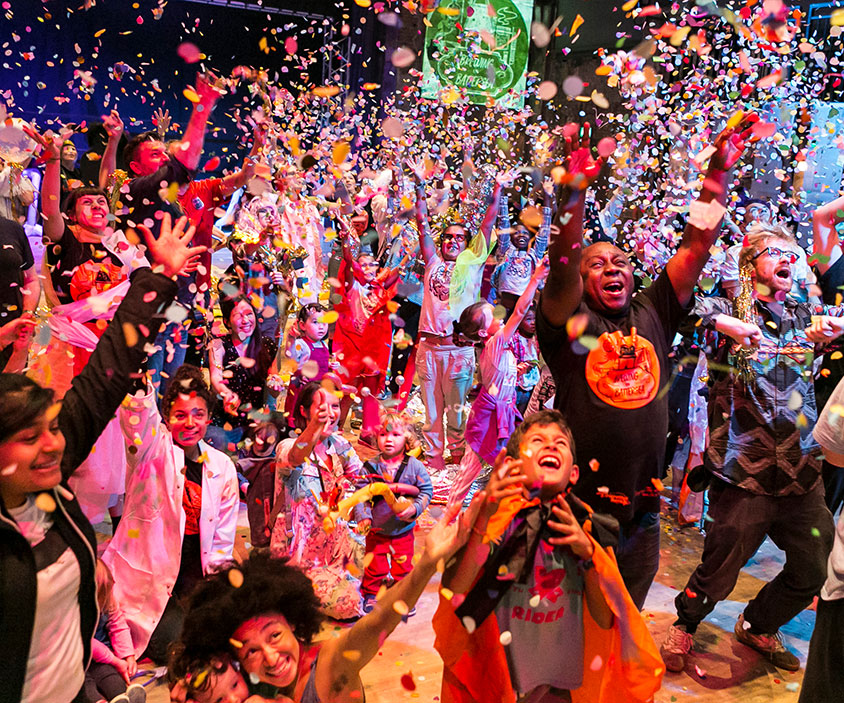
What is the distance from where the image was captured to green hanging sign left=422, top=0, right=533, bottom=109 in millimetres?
13148

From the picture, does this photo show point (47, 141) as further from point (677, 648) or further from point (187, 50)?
point (187, 50)

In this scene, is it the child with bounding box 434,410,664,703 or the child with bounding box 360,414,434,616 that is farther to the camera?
the child with bounding box 360,414,434,616

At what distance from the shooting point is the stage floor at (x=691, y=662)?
328 centimetres

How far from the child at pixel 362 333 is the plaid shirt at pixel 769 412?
→ 2801 millimetres

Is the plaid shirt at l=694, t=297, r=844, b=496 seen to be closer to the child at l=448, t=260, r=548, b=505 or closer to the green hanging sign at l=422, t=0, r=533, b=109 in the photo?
the child at l=448, t=260, r=548, b=505

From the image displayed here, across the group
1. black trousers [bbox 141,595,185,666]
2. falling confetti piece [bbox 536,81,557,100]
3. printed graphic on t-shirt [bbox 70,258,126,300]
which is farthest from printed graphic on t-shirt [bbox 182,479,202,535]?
falling confetti piece [bbox 536,81,557,100]

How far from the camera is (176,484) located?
10.6ft

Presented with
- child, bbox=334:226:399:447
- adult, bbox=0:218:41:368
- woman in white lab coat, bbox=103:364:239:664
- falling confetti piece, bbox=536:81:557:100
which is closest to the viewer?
woman in white lab coat, bbox=103:364:239:664

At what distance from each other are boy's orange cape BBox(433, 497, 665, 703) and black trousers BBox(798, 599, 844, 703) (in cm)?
58

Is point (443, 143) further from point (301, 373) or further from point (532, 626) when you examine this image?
point (532, 626)

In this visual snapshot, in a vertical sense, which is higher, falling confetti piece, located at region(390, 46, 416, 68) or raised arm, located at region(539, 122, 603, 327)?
falling confetti piece, located at region(390, 46, 416, 68)

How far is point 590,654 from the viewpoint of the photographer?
2203 millimetres

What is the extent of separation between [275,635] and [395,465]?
211cm

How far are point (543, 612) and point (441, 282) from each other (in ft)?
13.5
